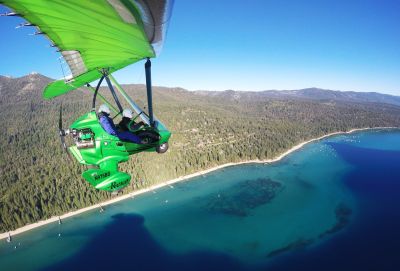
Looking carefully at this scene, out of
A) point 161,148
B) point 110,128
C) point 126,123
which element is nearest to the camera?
point 110,128

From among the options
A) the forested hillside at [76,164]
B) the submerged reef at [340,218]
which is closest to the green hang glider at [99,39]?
the submerged reef at [340,218]

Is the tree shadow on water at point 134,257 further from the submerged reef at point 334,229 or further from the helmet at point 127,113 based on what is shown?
the helmet at point 127,113

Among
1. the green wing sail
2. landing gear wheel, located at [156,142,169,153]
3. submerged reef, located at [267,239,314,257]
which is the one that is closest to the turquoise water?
submerged reef, located at [267,239,314,257]

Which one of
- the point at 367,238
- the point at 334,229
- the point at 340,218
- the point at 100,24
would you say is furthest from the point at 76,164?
the point at 100,24

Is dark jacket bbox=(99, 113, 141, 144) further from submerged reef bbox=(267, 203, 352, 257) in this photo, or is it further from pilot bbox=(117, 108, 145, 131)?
submerged reef bbox=(267, 203, 352, 257)

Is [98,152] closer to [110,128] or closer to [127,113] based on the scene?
[110,128]

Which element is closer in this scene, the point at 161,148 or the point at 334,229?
the point at 161,148
